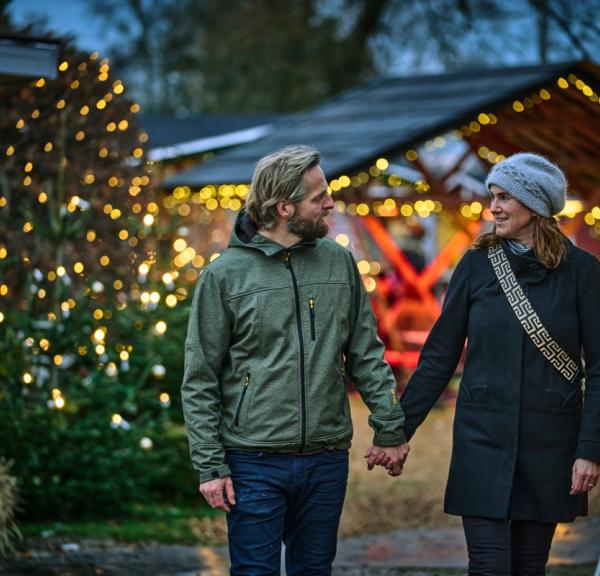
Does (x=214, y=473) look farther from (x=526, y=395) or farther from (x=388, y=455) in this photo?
(x=526, y=395)

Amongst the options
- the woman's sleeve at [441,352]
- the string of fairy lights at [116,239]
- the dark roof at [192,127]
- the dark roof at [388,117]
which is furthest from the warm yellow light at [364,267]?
the woman's sleeve at [441,352]

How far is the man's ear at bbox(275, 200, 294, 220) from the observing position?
383cm

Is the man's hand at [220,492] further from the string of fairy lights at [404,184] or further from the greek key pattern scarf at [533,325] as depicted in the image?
the string of fairy lights at [404,184]

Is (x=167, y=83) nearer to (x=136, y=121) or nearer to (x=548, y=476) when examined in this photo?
(x=136, y=121)

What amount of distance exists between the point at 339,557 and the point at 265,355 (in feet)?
9.82

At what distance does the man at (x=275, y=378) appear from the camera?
372 centimetres

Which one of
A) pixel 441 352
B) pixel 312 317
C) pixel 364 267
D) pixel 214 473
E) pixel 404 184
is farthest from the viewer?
pixel 404 184

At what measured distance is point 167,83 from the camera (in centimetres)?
3612

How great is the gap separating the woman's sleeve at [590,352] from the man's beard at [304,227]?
899 millimetres

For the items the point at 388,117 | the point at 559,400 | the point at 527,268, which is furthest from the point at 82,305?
the point at 388,117

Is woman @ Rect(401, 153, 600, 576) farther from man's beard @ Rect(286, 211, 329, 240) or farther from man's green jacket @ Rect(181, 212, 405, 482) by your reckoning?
man's beard @ Rect(286, 211, 329, 240)

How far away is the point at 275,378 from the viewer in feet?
12.2

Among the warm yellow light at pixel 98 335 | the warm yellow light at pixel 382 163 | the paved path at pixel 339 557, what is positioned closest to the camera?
the paved path at pixel 339 557

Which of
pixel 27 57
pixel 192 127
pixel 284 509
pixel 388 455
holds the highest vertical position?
pixel 192 127
